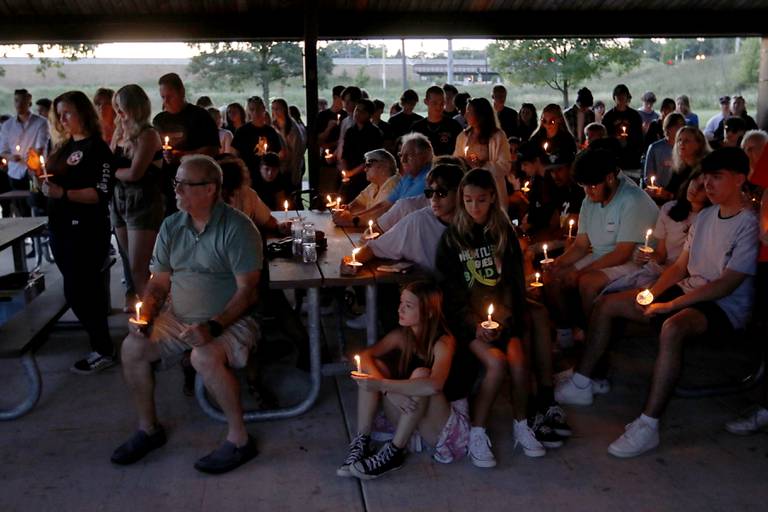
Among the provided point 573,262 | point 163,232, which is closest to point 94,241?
point 163,232

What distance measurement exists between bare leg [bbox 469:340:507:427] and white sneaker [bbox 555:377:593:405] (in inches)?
30.3

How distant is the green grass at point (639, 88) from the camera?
2717cm

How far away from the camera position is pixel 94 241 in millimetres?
5016

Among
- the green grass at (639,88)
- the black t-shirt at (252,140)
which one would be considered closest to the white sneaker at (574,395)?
the black t-shirt at (252,140)

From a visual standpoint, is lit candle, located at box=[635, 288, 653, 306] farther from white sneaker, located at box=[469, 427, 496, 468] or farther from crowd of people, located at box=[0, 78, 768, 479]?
→ white sneaker, located at box=[469, 427, 496, 468]

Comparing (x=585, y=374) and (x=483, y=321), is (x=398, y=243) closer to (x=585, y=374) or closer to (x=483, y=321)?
(x=483, y=321)

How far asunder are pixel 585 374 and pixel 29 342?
10.2 feet

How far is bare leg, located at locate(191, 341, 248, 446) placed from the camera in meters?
3.78

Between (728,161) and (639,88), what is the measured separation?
96.0 feet

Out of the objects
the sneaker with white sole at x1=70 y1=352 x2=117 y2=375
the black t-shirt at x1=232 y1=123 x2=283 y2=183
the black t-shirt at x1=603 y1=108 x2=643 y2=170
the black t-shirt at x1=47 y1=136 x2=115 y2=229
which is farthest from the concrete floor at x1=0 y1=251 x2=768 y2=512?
the black t-shirt at x1=603 y1=108 x2=643 y2=170

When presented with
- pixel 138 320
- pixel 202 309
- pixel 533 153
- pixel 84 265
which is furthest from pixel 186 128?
pixel 533 153

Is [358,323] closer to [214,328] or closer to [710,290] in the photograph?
[214,328]

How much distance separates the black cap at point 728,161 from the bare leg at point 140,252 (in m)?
3.69

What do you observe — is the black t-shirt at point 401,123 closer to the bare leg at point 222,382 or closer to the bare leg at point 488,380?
the bare leg at point 488,380
